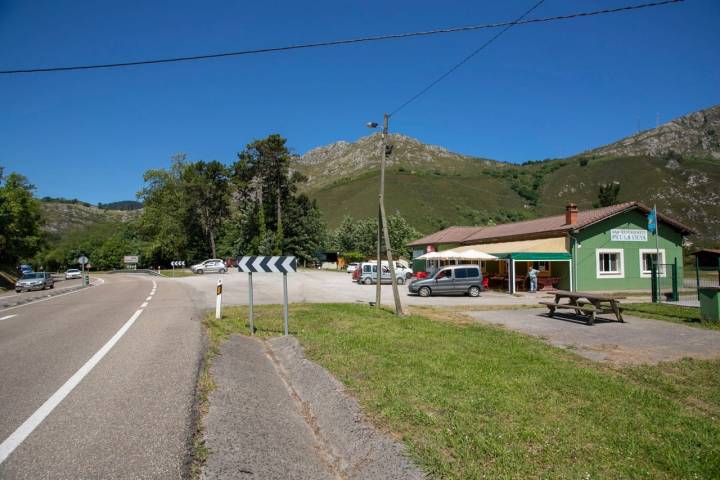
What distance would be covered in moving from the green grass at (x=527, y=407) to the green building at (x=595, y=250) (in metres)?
20.2

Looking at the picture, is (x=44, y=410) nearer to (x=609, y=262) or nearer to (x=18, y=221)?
(x=609, y=262)

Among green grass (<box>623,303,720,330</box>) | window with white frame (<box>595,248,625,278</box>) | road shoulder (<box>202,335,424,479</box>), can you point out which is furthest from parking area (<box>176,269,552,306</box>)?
road shoulder (<box>202,335,424,479</box>)

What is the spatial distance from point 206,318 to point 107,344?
4.56m

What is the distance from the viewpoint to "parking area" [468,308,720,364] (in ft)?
28.2

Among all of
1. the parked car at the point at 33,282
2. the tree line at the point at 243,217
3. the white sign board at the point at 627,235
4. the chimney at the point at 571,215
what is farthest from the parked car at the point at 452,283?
the tree line at the point at 243,217

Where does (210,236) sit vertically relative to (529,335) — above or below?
above

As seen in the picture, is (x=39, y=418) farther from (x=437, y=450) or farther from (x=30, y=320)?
(x=30, y=320)

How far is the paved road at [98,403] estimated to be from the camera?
12.0ft

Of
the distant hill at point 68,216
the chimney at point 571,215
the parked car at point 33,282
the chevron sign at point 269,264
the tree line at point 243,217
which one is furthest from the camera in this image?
the distant hill at point 68,216

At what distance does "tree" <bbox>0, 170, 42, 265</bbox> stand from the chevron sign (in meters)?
48.2

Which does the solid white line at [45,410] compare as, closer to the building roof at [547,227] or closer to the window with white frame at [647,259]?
the building roof at [547,227]

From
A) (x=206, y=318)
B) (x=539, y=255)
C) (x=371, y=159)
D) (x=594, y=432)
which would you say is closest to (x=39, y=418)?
(x=594, y=432)

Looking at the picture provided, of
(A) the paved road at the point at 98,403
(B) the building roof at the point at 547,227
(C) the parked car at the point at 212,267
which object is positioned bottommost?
(A) the paved road at the point at 98,403

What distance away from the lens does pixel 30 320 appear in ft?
44.0
